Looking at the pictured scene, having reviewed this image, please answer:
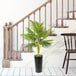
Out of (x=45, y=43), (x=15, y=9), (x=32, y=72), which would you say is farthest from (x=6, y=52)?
(x=15, y=9)

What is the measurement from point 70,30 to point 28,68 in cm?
140

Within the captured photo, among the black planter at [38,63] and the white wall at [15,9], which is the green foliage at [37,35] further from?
the white wall at [15,9]

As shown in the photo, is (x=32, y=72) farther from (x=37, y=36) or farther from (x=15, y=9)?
(x=15, y=9)

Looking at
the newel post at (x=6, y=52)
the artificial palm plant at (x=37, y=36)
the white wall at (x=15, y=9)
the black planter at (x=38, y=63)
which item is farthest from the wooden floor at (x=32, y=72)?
the white wall at (x=15, y=9)

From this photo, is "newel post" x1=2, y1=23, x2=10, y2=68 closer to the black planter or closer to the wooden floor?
the wooden floor

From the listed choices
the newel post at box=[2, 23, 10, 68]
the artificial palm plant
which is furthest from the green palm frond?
the newel post at box=[2, 23, 10, 68]

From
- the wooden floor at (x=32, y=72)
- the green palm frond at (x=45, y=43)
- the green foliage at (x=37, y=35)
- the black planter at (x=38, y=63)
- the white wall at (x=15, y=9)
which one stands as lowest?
the wooden floor at (x=32, y=72)

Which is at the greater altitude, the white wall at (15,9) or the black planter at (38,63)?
the white wall at (15,9)

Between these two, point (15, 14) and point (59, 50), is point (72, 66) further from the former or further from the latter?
point (15, 14)

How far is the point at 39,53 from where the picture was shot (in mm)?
5508

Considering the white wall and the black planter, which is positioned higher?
the white wall

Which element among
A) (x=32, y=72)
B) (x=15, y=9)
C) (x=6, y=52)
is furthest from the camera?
(x=15, y=9)

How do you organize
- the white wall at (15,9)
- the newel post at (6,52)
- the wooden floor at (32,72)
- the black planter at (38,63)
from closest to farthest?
the wooden floor at (32,72)
the black planter at (38,63)
the newel post at (6,52)
the white wall at (15,9)

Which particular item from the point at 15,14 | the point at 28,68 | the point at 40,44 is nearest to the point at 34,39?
the point at 40,44
